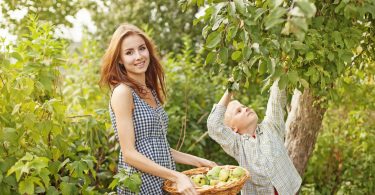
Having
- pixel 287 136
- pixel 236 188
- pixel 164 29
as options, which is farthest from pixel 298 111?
pixel 164 29

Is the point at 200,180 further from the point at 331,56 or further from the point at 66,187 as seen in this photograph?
the point at 331,56

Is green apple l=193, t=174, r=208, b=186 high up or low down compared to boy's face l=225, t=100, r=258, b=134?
down

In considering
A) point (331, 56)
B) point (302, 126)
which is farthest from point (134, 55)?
point (302, 126)

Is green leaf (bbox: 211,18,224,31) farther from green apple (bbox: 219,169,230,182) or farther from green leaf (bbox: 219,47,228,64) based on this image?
green apple (bbox: 219,169,230,182)

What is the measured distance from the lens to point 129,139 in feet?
8.27

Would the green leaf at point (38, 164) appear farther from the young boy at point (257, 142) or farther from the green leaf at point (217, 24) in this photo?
the young boy at point (257, 142)

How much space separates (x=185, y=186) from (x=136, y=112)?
1.33 feet

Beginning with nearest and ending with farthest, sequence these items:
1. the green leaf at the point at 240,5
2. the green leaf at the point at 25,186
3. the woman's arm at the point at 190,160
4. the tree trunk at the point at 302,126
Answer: the green leaf at the point at 240,5 < the green leaf at the point at 25,186 < the woman's arm at the point at 190,160 < the tree trunk at the point at 302,126

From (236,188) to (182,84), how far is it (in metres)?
2.50

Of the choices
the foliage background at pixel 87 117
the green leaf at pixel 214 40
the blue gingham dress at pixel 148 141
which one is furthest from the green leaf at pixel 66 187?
the green leaf at pixel 214 40

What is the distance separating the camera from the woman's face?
2639 millimetres

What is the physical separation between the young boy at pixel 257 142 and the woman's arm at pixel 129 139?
49 cm

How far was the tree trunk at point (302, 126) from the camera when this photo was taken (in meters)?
3.68

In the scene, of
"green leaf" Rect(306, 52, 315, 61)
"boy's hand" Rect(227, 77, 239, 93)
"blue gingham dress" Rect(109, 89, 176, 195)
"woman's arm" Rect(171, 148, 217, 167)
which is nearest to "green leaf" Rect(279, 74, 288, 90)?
"green leaf" Rect(306, 52, 315, 61)
